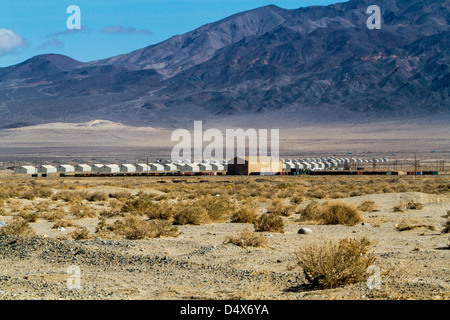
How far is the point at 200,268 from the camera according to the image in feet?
42.0

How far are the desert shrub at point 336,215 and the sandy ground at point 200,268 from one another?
3035 millimetres

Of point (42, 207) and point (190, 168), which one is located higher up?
point (190, 168)

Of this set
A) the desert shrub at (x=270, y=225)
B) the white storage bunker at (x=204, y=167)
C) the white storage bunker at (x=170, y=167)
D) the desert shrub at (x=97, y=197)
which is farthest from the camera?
the white storage bunker at (x=170, y=167)

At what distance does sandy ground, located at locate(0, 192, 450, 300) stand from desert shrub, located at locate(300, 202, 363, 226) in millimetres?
3035

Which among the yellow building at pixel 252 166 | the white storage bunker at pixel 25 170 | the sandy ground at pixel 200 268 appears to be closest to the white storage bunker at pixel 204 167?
the yellow building at pixel 252 166

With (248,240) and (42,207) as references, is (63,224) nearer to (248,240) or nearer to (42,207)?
(42,207)

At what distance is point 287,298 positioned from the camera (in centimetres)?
966

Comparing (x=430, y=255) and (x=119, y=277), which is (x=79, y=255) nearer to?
(x=119, y=277)

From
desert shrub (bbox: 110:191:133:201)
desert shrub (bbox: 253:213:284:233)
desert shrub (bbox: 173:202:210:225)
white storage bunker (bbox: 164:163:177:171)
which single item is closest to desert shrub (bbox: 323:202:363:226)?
desert shrub (bbox: 253:213:284:233)

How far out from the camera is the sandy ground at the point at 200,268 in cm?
1004

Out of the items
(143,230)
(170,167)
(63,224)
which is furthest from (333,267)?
(170,167)

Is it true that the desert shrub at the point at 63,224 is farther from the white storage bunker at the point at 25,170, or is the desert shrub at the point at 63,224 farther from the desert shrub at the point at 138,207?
the white storage bunker at the point at 25,170

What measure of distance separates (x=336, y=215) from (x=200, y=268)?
10.6 metres

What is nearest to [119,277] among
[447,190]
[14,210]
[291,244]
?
[291,244]
